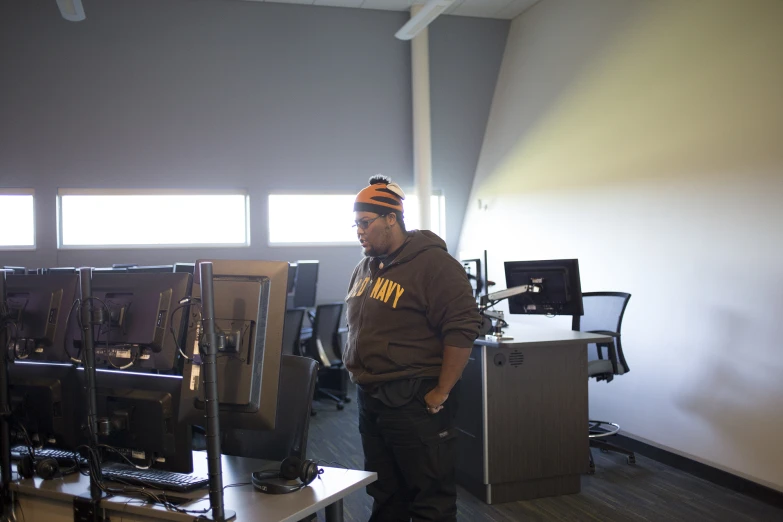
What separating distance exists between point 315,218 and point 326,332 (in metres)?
1.86

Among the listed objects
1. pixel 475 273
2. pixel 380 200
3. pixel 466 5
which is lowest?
pixel 475 273

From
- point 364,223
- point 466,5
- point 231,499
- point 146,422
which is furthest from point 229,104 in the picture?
point 231,499

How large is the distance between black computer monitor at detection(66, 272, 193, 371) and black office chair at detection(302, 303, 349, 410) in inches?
144

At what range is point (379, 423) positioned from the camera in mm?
2219

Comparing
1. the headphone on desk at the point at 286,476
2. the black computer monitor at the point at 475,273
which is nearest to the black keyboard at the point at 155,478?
the headphone on desk at the point at 286,476

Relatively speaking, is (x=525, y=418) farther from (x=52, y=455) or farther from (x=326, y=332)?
(x=326, y=332)

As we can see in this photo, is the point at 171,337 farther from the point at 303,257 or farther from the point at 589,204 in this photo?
the point at 303,257

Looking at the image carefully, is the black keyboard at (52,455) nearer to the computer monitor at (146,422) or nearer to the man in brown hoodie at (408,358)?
the computer monitor at (146,422)

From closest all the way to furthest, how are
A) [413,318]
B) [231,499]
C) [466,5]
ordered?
[231,499], [413,318], [466,5]

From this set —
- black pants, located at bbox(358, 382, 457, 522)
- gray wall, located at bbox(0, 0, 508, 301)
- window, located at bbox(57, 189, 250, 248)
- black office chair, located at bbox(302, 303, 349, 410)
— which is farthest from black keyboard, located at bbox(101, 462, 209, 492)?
window, located at bbox(57, 189, 250, 248)

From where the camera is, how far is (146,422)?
1.67 m

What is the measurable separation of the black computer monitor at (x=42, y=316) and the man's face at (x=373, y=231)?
3.08 ft

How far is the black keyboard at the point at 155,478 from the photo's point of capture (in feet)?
5.52

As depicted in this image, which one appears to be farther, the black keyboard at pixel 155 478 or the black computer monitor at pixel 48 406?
the black computer monitor at pixel 48 406
